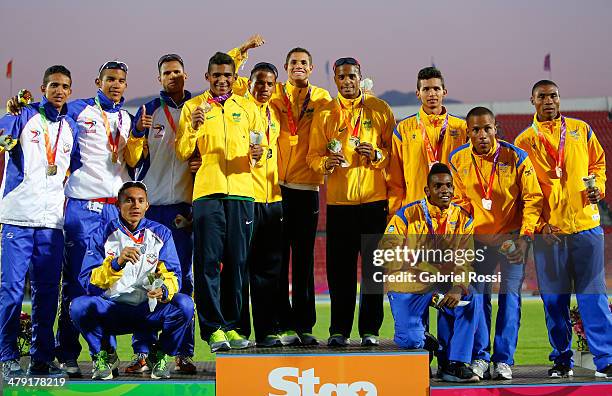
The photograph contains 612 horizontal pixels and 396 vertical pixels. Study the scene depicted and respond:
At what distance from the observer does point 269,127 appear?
19.7 ft

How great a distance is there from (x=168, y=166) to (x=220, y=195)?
62 cm

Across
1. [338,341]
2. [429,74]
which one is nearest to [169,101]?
[429,74]

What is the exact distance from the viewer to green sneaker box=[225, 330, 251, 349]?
564 cm

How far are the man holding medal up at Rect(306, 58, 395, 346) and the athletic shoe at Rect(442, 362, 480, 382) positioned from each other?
614 millimetres

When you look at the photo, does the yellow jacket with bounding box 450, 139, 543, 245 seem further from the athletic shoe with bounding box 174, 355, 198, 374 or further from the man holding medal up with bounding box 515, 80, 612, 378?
the athletic shoe with bounding box 174, 355, 198, 374

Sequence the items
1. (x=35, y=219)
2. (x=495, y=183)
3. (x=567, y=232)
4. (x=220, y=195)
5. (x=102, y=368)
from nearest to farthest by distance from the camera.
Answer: (x=102, y=368) → (x=220, y=195) → (x=35, y=219) → (x=495, y=183) → (x=567, y=232)

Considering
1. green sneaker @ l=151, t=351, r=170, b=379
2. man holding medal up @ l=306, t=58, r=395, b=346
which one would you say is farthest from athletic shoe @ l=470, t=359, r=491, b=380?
green sneaker @ l=151, t=351, r=170, b=379

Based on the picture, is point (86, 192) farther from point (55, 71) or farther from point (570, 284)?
point (570, 284)

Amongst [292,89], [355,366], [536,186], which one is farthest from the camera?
[292,89]

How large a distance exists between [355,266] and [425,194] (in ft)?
2.58

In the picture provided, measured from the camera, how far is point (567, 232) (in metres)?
6.00

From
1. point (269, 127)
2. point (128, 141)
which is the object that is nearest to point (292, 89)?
point (269, 127)

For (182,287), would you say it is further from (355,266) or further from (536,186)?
(536,186)

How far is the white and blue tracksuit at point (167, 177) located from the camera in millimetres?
6020
